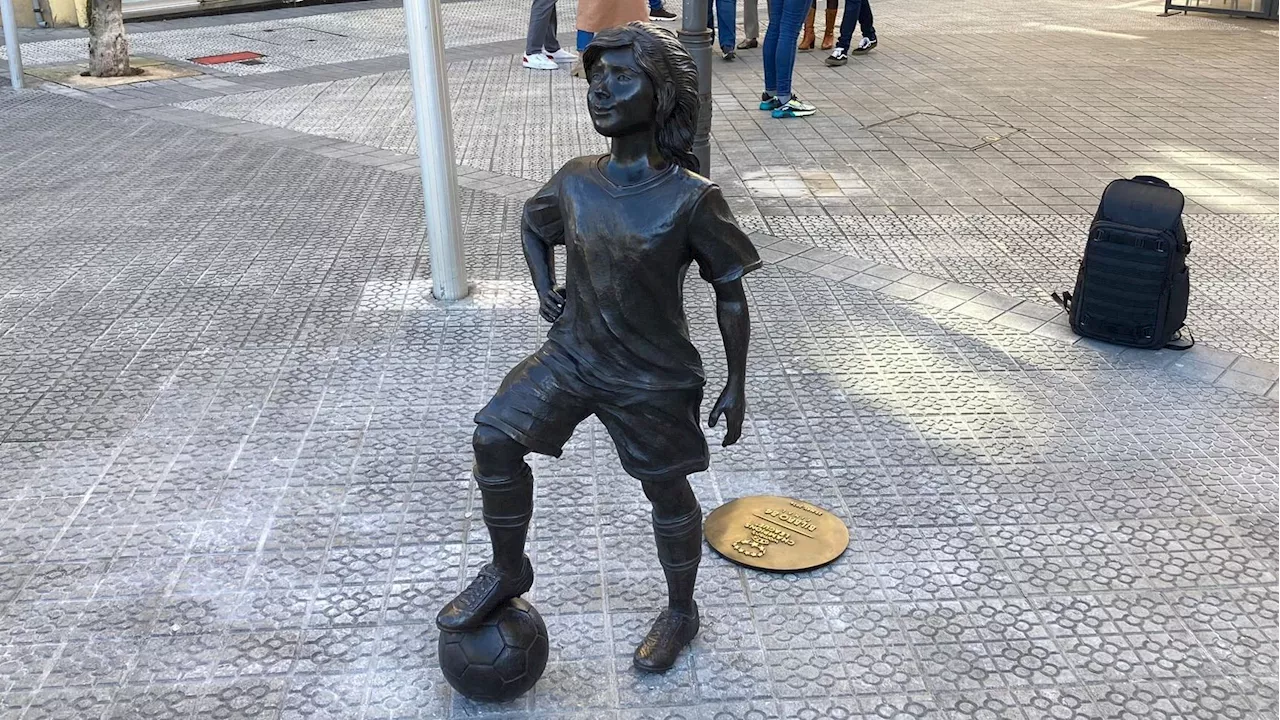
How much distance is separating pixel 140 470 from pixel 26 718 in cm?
160

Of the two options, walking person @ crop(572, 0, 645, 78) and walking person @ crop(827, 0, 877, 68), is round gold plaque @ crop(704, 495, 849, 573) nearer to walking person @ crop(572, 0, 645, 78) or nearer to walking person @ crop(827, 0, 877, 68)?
walking person @ crop(572, 0, 645, 78)

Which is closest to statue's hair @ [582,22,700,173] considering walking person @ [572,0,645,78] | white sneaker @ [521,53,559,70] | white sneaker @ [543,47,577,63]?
walking person @ [572,0,645,78]

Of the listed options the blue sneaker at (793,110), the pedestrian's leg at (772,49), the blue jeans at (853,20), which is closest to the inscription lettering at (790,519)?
the pedestrian's leg at (772,49)

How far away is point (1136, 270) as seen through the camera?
19.3 ft

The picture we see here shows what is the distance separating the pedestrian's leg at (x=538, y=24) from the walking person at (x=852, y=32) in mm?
3487

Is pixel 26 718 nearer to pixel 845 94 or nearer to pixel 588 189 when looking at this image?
pixel 588 189

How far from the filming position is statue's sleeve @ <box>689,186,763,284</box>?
305 centimetres

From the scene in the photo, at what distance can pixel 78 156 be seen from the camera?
1006 cm

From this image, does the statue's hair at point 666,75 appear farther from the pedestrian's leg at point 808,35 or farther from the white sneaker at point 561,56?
the pedestrian's leg at point 808,35

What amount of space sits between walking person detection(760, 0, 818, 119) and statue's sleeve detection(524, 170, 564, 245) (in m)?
8.02

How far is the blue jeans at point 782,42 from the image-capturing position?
10.8 meters

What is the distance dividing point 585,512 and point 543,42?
1063cm

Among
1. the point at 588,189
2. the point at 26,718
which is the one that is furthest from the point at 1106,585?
the point at 26,718

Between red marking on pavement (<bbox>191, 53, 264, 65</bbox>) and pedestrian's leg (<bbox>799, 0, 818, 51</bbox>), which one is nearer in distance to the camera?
red marking on pavement (<bbox>191, 53, 264, 65</bbox>)
